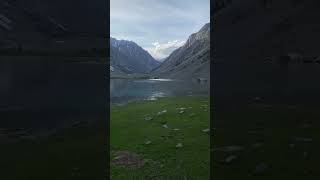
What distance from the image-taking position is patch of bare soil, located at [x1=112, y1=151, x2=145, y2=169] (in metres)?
16.1

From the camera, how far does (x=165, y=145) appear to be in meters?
19.5
